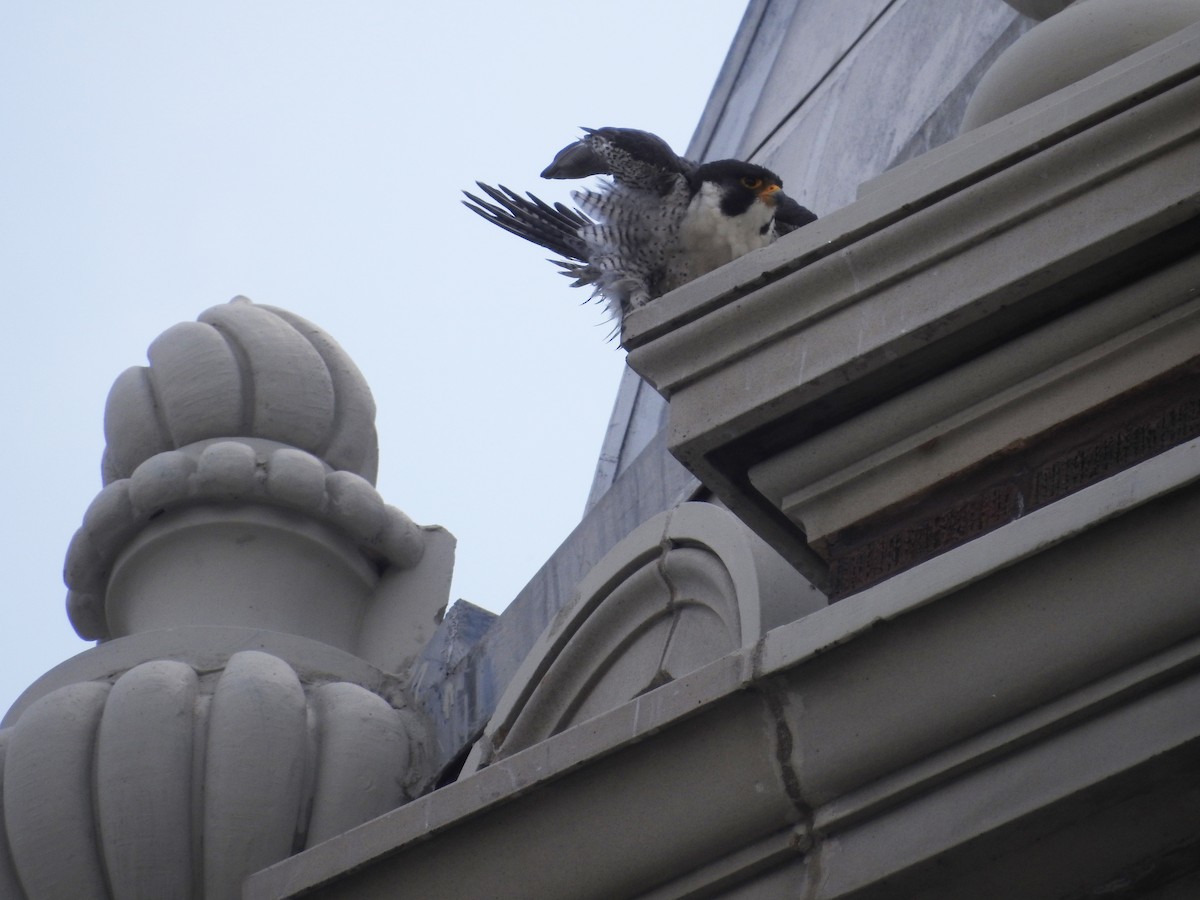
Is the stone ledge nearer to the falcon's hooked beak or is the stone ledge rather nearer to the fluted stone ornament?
the fluted stone ornament

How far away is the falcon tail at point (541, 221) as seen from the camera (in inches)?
215

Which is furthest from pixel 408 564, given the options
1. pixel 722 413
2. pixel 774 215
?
pixel 722 413

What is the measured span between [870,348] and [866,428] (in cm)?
10

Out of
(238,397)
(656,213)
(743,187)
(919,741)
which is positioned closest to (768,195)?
(743,187)

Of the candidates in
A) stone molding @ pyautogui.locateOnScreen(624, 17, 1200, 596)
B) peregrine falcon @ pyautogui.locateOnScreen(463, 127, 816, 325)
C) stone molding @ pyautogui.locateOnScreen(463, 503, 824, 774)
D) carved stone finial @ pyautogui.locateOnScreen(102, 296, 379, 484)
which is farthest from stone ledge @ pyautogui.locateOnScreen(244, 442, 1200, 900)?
peregrine falcon @ pyautogui.locateOnScreen(463, 127, 816, 325)

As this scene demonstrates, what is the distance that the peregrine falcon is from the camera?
16.7 feet

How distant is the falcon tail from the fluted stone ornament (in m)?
0.96

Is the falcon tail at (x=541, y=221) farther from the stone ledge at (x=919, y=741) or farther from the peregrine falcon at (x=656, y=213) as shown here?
the stone ledge at (x=919, y=741)

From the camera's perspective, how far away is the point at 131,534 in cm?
434

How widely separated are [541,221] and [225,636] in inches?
74.6

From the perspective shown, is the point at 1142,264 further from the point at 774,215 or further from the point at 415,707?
the point at 774,215

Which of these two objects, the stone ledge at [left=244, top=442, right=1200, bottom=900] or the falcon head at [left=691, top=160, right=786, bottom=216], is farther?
the falcon head at [left=691, top=160, right=786, bottom=216]

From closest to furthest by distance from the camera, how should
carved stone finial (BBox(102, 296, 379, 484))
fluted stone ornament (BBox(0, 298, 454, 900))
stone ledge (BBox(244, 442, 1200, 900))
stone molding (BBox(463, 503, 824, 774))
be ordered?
1. stone ledge (BBox(244, 442, 1200, 900))
2. stone molding (BBox(463, 503, 824, 774))
3. fluted stone ornament (BBox(0, 298, 454, 900))
4. carved stone finial (BBox(102, 296, 379, 484))

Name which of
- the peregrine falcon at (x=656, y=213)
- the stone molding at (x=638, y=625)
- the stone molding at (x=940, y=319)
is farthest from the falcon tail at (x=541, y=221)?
the stone molding at (x=940, y=319)
